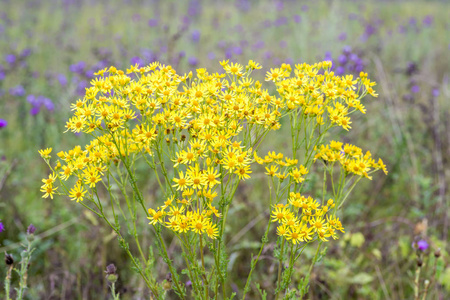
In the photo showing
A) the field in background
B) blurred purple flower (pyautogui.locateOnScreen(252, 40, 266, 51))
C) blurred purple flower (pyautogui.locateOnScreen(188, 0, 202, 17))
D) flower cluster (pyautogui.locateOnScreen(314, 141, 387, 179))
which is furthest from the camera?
blurred purple flower (pyautogui.locateOnScreen(188, 0, 202, 17))

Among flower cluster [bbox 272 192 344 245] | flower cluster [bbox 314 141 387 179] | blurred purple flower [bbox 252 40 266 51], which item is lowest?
flower cluster [bbox 272 192 344 245]

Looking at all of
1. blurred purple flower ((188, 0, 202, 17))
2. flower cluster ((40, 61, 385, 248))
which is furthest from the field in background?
blurred purple flower ((188, 0, 202, 17))

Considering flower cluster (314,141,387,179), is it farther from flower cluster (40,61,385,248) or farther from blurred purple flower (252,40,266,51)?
blurred purple flower (252,40,266,51)

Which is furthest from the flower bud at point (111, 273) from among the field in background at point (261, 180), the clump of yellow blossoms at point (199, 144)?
the field in background at point (261, 180)

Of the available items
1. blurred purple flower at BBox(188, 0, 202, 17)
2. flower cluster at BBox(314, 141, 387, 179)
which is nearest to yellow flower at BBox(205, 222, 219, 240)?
flower cluster at BBox(314, 141, 387, 179)

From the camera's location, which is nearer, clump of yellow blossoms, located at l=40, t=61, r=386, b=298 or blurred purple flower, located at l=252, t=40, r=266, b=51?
clump of yellow blossoms, located at l=40, t=61, r=386, b=298

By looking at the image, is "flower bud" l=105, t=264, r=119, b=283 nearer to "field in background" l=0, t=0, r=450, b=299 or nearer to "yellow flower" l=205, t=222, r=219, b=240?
"field in background" l=0, t=0, r=450, b=299

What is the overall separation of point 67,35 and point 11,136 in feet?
15.2

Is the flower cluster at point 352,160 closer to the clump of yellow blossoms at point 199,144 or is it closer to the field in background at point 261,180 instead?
the clump of yellow blossoms at point 199,144

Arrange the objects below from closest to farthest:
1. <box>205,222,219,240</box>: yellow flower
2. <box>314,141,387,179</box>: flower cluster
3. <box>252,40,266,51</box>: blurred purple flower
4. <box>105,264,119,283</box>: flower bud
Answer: <box>205,222,219,240</box>: yellow flower → <box>314,141,387,179</box>: flower cluster → <box>105,264,119,283</box>: flower bud → <box>252,40,266,51</box>: blurred purple flower

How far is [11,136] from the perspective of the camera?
4.68 m

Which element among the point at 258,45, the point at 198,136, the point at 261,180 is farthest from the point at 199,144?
the point at 258,45

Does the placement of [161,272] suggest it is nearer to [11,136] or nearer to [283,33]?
[11,136]

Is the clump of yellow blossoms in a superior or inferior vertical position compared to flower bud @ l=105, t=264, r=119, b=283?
superior
